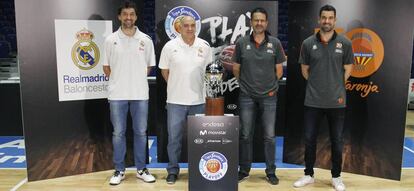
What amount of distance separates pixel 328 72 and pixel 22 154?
3.55 m

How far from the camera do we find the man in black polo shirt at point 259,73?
131 inches

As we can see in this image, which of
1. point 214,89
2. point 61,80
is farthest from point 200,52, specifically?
point 61,80

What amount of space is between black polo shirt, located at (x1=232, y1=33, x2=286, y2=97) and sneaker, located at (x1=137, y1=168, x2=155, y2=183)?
1.20 m

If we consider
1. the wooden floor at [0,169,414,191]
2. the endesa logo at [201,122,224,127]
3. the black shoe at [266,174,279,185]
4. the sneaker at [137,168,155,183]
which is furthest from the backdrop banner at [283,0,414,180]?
the sneaker at [137,168,155,183]

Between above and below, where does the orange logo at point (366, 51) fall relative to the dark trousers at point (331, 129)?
above

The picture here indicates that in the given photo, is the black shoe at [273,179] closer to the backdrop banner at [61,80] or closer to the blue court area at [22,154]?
the blue court area at [22,154]

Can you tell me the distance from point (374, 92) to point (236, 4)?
5.22 feet

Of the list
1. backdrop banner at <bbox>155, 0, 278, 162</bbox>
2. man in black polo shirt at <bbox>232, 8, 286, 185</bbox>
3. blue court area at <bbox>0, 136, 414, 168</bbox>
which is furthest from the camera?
blue court area at <bbox>0, 136, 414, 168</bbox>

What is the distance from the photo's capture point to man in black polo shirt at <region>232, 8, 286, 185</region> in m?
3.32

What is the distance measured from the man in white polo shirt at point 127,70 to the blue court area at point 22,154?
0.84 metres

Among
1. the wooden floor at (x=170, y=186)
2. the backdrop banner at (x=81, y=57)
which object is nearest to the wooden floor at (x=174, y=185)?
the wooden floor at (x=170, y=186)

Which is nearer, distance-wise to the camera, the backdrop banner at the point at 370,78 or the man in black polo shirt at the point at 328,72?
the man in black polo shirt at the point at 328,72

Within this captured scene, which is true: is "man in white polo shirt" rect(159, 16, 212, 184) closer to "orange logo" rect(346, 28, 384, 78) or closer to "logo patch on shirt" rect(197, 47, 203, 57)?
"logo patch on shirt" rect(197, 47, 203, 57)

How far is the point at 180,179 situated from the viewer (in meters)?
3.73
